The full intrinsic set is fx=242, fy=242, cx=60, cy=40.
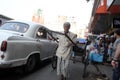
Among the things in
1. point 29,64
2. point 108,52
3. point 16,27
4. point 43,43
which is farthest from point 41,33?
point 108,52

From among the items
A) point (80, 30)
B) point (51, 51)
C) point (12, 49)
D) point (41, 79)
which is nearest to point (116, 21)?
point (51, 51)

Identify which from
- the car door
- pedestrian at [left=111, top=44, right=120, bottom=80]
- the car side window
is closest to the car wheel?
the car door

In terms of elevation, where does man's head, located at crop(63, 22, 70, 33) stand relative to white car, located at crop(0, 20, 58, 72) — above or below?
above

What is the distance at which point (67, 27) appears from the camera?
7180mm

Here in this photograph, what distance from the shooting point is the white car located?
21.5 ft

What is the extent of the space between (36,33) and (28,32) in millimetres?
509

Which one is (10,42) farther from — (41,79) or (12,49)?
(41,79)

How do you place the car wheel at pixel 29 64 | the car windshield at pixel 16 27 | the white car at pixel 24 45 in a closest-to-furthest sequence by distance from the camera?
the white car at pixel 24 45
the car wheel at pixel 29 64
the car windshield at pixel 16 27

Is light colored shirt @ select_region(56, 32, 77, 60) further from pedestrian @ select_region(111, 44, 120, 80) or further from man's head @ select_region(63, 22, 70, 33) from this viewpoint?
pedestrian @ select_region(111, 44, 120, 80)

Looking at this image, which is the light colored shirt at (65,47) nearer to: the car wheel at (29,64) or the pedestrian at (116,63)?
the car wheel at (29,64)

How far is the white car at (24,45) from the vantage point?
21.5ft

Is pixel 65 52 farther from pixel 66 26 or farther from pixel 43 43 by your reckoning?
pixel 43 43

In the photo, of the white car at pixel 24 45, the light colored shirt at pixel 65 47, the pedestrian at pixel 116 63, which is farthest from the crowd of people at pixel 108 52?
the white car at pixel 24 45

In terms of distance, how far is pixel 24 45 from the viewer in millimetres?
7352
